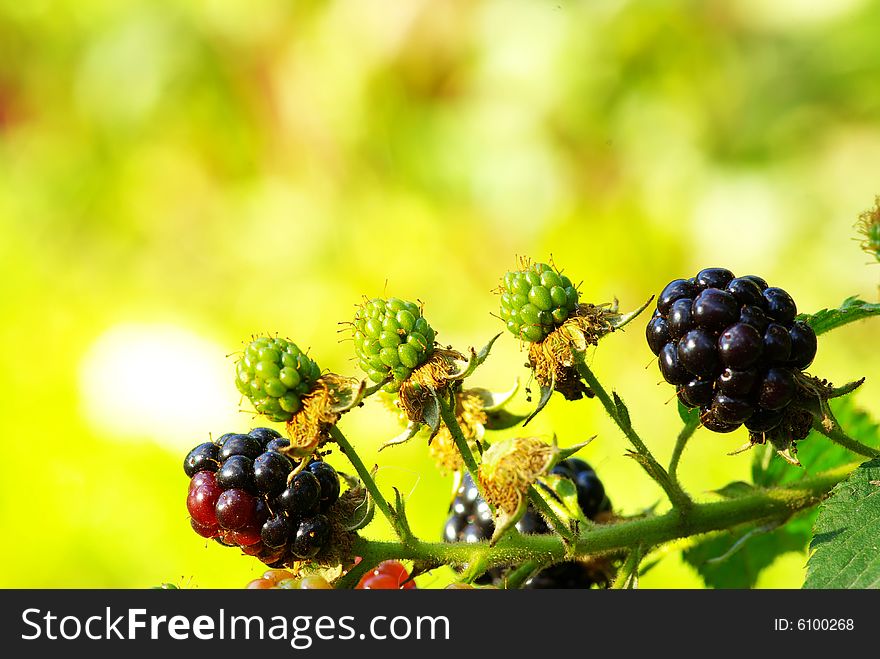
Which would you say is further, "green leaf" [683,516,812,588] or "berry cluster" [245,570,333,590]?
"green leaf" [683,516,812,588]

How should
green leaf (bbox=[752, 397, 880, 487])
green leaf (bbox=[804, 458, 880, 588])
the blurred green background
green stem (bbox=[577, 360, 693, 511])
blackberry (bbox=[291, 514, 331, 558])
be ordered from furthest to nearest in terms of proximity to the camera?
the blurred green background
green leaf (bbox=[752, 397, 880, 487])
green stem (bbox=[577, 360, 693, 511])
blackberry (bbox=[291, 514, 331, 558])
green leaf (bbox=[804, 458, 880, 588])

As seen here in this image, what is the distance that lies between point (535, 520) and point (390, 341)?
21.2 inches

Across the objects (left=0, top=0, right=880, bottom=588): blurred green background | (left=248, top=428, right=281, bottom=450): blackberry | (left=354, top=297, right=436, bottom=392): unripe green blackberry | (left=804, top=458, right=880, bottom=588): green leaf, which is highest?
(left=0, top=0, right=880, bottom=588): blurred green background

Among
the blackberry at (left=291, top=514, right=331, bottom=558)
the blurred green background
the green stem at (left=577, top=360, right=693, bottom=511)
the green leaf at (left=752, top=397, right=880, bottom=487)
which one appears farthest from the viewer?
the blurred green background

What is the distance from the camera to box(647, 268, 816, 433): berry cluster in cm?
163

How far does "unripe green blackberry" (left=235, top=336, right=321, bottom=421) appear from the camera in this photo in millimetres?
1612

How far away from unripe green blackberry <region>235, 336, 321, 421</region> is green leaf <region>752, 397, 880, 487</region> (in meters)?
1.05

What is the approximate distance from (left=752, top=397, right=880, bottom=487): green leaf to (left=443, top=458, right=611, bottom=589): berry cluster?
0.36m

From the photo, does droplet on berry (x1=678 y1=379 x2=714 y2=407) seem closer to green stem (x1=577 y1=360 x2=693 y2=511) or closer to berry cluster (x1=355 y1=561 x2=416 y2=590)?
green stem (x1=577 y1=360 x2=693 y2=511)

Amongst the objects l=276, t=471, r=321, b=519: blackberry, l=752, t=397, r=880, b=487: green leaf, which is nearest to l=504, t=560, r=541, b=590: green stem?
l=276, t=471, r=321, b=519: blackberry

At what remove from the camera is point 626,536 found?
69.2 inches

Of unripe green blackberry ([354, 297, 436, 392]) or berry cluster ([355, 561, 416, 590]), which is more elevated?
unripe green blackberry ([354, 297, 436, 392])

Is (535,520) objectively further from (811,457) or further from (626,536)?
(811,457)
